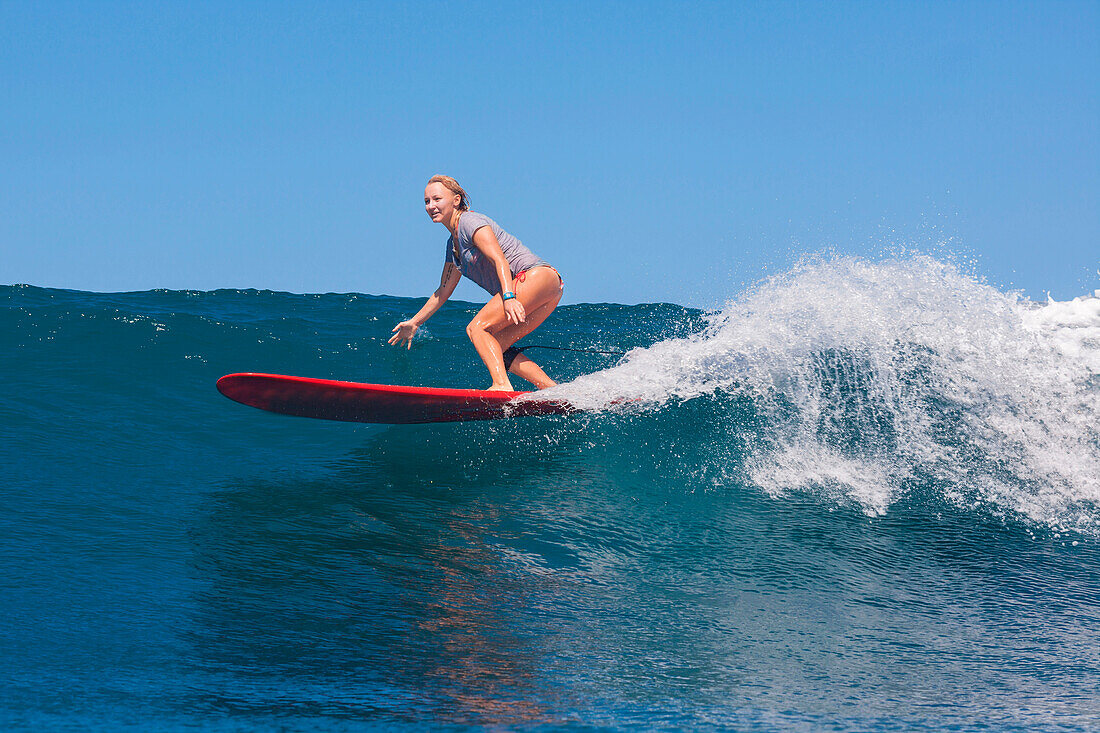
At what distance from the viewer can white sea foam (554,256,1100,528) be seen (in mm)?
6520

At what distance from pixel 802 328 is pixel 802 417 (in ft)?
2.60

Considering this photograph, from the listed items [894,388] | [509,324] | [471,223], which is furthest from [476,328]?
[894,388]

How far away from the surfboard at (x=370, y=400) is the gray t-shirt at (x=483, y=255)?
0.94 m

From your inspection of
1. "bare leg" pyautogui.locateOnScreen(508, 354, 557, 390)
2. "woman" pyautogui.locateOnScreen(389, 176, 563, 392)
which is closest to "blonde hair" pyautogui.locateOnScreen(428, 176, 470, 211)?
"woman" pyautogui.locateOnScreen(389, 176, 563, 392)

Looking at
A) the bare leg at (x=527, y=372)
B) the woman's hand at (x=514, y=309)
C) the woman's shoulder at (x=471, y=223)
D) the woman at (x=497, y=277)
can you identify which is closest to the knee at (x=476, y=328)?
the woman at (x=497, y=277)

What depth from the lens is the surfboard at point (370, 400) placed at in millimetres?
6016

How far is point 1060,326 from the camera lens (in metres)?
9.09

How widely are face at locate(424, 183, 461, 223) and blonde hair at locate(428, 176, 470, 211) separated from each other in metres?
0.03

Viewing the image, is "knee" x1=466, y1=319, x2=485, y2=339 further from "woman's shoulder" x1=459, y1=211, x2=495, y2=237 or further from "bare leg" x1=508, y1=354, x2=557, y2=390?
"woman's shoulder" x1=459, y1=211, x2=495, y2=237

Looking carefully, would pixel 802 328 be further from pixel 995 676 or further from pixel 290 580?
pixel 290 580

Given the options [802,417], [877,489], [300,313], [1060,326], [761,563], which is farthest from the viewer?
[300,313]

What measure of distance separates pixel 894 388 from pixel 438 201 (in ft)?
15.4

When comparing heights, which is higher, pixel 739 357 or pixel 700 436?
pixel 739 357

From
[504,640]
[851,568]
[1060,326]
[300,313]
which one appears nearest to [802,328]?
[851,568]
